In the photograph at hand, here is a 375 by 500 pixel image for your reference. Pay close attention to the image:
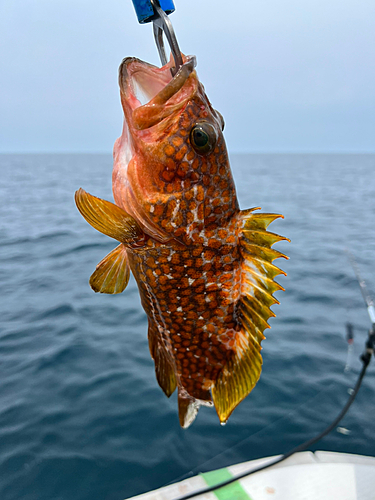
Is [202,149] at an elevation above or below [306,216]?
above

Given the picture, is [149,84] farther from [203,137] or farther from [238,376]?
[238,376]

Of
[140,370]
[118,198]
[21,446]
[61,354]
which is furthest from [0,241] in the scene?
[118,198]

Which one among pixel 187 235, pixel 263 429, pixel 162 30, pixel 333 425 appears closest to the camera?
pixel 162 30

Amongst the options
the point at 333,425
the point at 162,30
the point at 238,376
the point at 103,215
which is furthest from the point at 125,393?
the point at 162,30

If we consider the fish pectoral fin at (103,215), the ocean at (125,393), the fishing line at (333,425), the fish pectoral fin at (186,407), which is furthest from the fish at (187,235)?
the ocean at (125,393)

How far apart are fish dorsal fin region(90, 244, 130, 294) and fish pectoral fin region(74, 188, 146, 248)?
0.86ft

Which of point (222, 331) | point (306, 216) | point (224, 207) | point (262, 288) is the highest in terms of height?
point (224, 207)

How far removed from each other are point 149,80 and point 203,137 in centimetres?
35

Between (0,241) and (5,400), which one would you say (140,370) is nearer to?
(5,400)

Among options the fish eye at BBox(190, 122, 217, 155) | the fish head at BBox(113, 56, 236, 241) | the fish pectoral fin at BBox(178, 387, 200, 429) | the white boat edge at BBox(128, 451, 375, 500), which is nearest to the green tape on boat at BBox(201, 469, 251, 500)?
the white boat edge at BBox(128, 451, 375, 500)

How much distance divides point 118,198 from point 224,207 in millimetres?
505

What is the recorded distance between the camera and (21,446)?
4797mm

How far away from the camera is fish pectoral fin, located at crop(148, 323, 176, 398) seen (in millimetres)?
2295

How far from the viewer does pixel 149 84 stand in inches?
72.3
